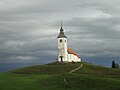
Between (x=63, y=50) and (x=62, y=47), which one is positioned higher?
(x=62, y=47)

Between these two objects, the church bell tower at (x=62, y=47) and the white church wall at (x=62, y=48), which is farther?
the white church wall at (x=62, y=48)

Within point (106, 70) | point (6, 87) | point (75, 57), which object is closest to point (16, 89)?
point (6, 87)

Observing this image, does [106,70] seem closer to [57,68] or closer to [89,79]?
[57,68]

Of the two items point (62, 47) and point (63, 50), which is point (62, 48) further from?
point (63, 50)

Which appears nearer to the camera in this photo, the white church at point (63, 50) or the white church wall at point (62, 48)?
the white church at point (63, 50)

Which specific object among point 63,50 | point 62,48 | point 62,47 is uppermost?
point 62,47

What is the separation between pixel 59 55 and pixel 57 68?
2397 centimetres

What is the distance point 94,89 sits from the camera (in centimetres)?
5522

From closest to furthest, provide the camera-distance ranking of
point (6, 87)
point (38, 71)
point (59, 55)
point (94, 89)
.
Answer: point (94, 89), point (6, 87), point (38, 71), point (59, 55)

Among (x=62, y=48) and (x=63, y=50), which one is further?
(x=62, y=48)

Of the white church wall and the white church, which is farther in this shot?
the white church wall

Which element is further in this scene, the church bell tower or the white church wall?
the white church wall

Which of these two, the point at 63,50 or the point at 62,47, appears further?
the point at 62,47

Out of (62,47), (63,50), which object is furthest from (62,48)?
(63,50)
